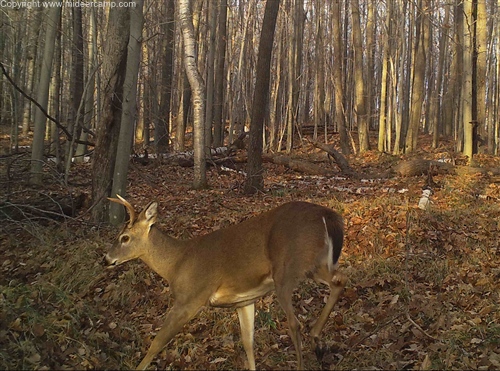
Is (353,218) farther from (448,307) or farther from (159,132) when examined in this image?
(159,132)

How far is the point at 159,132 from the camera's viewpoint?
741 inches

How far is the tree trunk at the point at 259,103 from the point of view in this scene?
12.8 m

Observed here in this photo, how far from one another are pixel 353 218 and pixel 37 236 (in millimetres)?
5352

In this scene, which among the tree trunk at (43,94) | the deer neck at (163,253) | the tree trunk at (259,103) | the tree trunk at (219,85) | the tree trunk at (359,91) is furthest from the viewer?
the tree trunk at (359,91)

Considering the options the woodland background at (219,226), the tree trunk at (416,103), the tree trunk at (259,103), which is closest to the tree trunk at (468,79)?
the woodland background at (219,226)

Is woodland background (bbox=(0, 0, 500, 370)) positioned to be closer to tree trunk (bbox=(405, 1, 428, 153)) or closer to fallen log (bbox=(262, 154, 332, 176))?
fallen log (bbox=(262, 154, 332, 176))

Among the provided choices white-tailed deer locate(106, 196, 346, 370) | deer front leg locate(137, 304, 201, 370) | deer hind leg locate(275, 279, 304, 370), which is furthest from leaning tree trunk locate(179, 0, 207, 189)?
deer hind leg locate(275, 279, 304, 370)

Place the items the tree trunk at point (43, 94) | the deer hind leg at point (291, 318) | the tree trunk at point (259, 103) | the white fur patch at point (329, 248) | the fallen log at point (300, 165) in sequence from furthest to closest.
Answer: the fallen log at point (300, 165) < the tree trunk at point (259, 103) < the tree trunk at point (43, 94) < the white fur patch at point (329, 248) < the deer hind leg at point (291, 318)

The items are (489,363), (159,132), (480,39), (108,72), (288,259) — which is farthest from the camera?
(159,132)

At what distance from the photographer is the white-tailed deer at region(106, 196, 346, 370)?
14.3 feet

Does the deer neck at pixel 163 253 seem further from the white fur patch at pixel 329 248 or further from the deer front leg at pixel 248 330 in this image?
the white fur patch at pixel 329 248

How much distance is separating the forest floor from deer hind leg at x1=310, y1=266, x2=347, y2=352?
0.41 metres

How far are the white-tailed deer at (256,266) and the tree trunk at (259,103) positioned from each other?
7894 mm

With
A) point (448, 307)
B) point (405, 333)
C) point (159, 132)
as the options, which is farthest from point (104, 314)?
point (159, 132)
